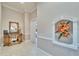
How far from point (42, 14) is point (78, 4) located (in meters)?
1.35

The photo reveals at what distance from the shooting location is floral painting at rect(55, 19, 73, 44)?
1.94 metres

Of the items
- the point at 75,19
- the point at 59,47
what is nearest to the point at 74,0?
the point at 75,19

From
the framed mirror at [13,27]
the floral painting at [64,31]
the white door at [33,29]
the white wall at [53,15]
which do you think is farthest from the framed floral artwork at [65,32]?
the framed mirror at [13,27]

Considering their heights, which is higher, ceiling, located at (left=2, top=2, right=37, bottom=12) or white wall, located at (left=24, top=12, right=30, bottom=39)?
ceiling, located at (left=2, top=2, right=37, bottom=12)

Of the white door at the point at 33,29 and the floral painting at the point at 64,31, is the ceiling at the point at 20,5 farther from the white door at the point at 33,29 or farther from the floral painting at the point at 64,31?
the floral painting at the point at 64,31

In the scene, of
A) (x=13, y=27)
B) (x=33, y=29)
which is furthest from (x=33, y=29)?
(x=13, y=27)

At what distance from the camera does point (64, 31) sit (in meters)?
2.05

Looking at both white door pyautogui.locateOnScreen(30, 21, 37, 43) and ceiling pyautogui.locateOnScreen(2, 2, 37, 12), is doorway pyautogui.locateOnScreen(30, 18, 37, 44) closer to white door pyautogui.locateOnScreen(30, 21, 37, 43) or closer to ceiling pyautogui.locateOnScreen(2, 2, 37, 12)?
white door pyautogui.locateOnScreen(30, 21, 37, 43)

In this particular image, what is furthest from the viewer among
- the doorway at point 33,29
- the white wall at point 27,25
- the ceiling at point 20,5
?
the doorway at point 33,29

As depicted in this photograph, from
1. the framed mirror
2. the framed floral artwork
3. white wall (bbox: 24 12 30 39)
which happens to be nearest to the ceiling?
white wall (bbox: 24 12 30 39)

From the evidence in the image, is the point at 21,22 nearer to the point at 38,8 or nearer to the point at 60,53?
the point at 38,8

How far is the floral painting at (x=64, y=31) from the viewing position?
194 cm

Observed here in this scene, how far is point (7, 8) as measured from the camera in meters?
2.56

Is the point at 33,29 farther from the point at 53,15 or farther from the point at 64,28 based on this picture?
the point at 64,28
